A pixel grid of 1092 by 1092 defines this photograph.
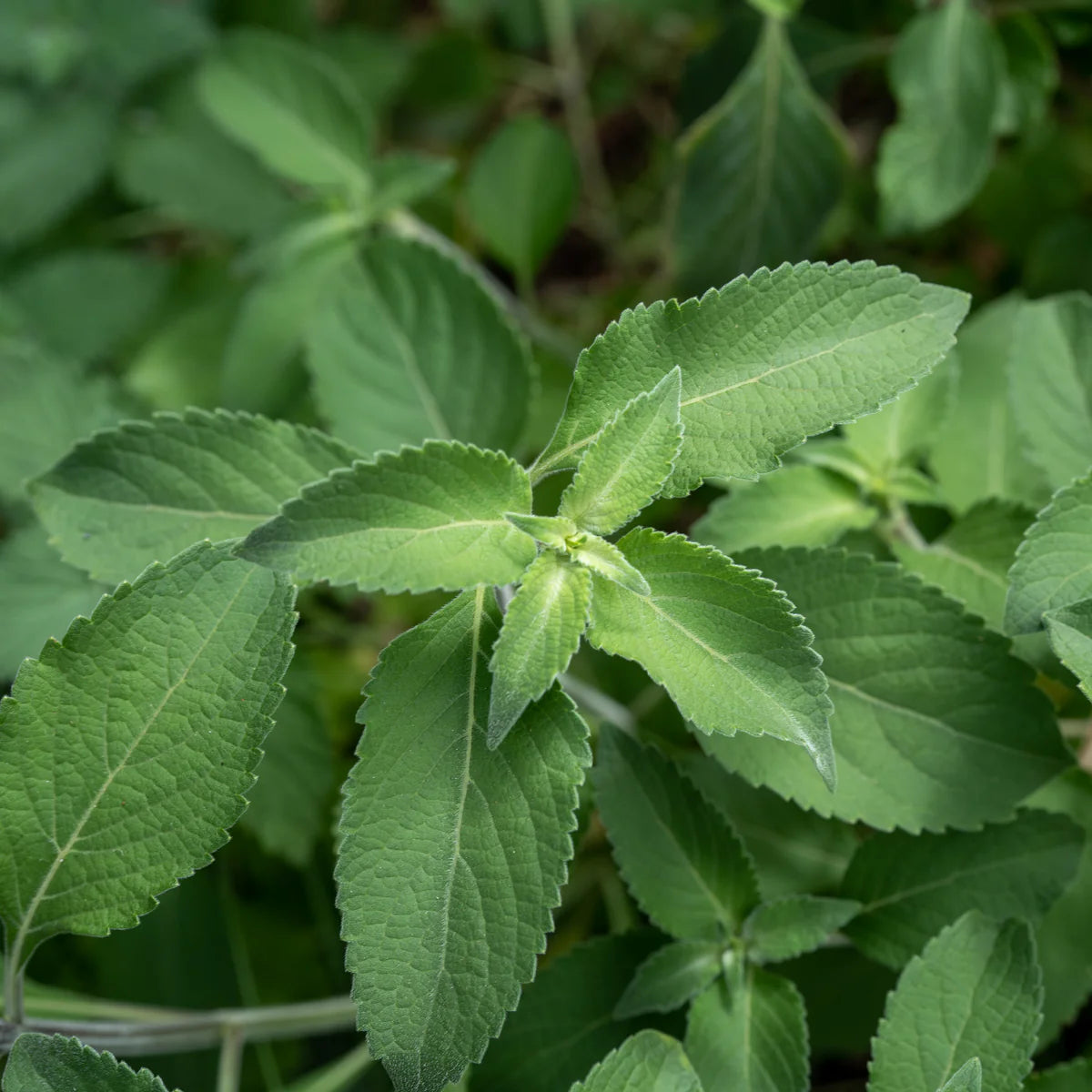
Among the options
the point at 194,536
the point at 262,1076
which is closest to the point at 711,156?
the point at 194,536

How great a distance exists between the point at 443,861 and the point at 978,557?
77cm

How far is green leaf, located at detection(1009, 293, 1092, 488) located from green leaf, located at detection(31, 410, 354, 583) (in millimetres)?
839

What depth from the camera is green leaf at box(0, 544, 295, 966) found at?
3.50 ft

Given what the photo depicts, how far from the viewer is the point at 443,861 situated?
3.34 ft

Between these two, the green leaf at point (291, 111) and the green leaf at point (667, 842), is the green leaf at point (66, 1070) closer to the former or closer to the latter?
the green leaf at point (667, 842)

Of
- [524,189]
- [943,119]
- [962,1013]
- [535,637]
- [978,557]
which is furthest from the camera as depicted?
[524,189]

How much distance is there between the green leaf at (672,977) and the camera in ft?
3.96

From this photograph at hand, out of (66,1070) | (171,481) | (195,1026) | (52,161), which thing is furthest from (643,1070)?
(52,161)

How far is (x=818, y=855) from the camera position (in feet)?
5.03

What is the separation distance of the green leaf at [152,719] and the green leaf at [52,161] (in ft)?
4.82

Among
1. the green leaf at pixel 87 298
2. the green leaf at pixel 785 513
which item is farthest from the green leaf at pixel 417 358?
the green leaf at pixel 87 298

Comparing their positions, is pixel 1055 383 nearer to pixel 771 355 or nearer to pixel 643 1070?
pixel 771 355

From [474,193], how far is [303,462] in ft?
3.30

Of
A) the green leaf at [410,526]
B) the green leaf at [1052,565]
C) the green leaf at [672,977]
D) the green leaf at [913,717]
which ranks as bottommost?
the green leaf at [672,977]
